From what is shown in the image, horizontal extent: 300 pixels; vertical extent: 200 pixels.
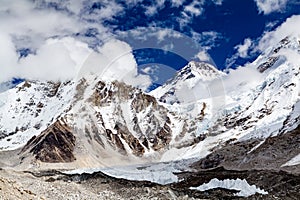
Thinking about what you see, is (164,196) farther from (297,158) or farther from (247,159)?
(247,159)

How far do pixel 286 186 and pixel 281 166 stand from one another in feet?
172

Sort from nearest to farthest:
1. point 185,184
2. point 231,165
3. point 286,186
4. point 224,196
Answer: point 224,196, point 286,186, point 185,184, point 231,165

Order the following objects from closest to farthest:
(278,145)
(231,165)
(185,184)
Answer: (185,184)
(278,145)
(231,165)

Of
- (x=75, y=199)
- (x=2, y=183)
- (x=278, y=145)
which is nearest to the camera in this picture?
(x=2, y=183)

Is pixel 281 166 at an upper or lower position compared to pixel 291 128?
lower

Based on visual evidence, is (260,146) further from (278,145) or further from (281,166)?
(281,166)

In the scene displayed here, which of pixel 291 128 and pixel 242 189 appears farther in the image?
pixel 291 128

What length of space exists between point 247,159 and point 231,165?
7.40 metres

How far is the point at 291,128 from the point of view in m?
194

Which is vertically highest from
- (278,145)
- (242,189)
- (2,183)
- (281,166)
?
(278,145)

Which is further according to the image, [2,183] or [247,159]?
[247,159]

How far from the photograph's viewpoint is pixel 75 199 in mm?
69188

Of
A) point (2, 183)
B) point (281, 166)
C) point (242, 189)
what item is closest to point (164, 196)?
point (242, 189)

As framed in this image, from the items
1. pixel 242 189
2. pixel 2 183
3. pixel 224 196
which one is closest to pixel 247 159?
pixel 242 189
